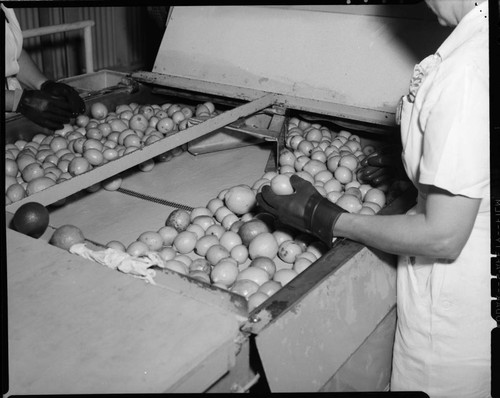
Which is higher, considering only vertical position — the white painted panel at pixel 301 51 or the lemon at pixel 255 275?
the white painted panel at pixel 301 51

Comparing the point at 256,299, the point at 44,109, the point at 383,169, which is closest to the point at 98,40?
the point at 44,109

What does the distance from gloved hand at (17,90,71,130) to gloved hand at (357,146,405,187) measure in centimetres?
176

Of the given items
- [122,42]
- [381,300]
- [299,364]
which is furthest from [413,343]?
[122,42]

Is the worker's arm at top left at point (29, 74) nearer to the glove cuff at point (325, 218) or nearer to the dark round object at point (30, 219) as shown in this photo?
the dark round object at point (30, 219)

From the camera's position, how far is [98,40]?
8523mm

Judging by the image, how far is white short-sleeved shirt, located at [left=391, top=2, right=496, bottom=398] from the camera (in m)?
1.40

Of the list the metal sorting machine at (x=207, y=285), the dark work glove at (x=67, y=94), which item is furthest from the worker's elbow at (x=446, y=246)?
the dark work glove at (x=67, y=94)

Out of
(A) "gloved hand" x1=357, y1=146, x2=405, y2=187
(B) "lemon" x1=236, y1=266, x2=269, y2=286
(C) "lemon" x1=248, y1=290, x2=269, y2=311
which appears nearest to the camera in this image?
(C) "lemon" x1=248, y1=290, x2=269, y2=311

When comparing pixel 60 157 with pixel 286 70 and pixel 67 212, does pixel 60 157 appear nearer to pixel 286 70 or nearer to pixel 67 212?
pixel 67 212

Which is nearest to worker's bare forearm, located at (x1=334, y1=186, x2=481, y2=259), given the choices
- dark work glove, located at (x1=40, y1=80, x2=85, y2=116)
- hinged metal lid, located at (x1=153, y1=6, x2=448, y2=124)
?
hinged metal lid, located at (x1=153, y1=6, x2=448, y2=124)

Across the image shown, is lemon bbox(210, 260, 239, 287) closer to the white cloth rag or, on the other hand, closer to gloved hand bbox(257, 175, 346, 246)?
gloved hand bbox(257, 175, 346, 246)

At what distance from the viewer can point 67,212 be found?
2.70 m

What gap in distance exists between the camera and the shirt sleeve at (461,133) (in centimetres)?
139

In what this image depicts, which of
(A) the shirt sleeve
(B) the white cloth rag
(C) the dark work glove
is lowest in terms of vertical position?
(B) the white cloth rag
